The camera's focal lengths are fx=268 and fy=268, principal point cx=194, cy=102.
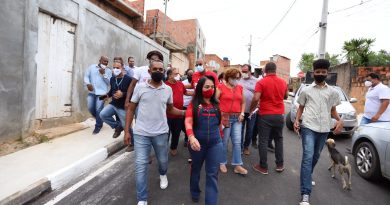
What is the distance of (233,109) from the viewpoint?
14.6 ft

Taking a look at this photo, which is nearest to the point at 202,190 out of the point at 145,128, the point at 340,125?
the point at 145,128

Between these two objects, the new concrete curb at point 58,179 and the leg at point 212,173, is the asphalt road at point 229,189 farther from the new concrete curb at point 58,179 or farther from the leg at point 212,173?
the leg at point 212,173

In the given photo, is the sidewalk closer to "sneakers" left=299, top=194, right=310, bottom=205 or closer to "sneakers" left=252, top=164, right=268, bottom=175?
"sneakers" left=252, top=164, right=268, bottom=175

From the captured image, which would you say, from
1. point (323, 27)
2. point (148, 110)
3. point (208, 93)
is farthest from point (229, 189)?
point (323, 27)

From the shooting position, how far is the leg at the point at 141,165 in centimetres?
318

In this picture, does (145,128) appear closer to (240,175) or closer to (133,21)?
(240,175)

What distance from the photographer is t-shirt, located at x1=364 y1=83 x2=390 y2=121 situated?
544 centimetres

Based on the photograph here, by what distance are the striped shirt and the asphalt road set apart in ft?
3.32

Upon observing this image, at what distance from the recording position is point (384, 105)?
17.8ft

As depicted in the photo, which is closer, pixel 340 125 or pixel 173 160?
pixel 340 125

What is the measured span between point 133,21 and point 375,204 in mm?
14977

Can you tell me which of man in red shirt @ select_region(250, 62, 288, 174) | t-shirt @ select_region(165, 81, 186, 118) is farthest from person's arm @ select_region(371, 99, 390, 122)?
t-shirt @ select_region(165, 81, 186, 118)

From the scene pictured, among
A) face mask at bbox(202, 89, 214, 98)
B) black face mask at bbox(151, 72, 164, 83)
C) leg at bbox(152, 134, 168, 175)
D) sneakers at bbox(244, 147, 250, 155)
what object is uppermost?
black face mask at bbox(151, 72, 164, 83)

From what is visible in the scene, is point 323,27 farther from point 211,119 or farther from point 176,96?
point 211,119
